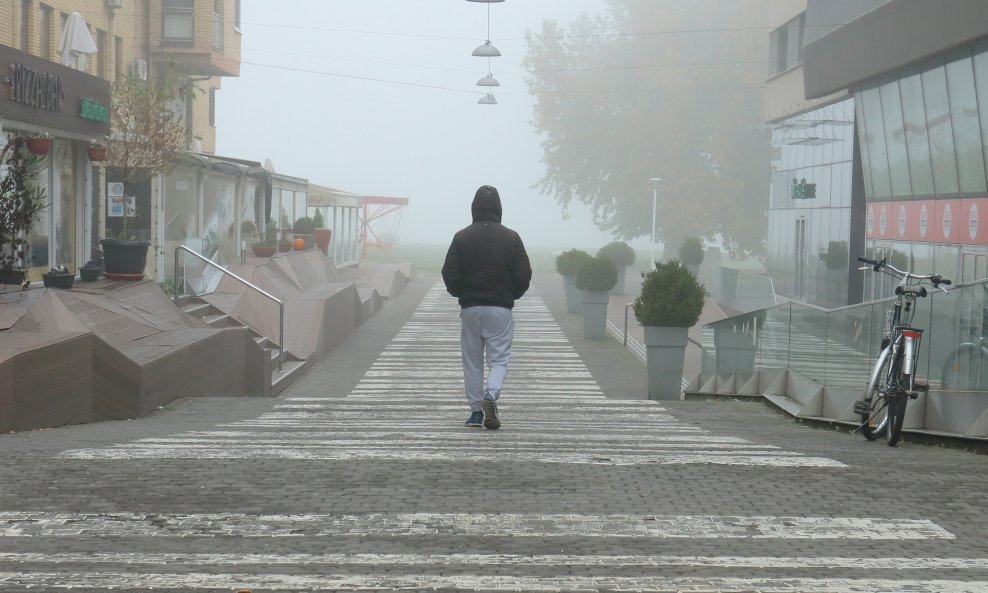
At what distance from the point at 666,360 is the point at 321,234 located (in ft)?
78.2

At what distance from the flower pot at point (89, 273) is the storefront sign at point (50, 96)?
256 cm

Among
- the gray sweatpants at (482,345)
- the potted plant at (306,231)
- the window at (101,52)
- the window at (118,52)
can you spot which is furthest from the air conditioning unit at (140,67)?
the gray sweatpants at (482,345)

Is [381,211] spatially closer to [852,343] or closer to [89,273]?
[89,273]

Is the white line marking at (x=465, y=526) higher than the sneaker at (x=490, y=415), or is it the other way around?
the white line marking at (x=465, y=526)

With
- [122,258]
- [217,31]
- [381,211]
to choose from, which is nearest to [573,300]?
[217,31]

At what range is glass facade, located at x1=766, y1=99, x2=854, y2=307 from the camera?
34094 millimetres

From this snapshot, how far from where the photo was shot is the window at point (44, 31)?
28.8 m

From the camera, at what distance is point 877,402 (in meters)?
9.91

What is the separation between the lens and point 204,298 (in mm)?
21453

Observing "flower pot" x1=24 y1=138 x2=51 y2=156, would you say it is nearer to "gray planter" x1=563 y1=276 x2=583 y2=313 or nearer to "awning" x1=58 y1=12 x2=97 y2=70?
"awning" x1=58 y1=12 x2=97 y2=70

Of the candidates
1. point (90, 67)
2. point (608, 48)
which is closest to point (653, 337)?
point (90, 67)

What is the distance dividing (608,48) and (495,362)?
63387 mm

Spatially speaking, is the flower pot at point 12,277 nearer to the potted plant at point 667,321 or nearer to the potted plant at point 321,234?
the potted plant at point 667,321

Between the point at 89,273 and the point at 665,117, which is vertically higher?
the point at 665,117
